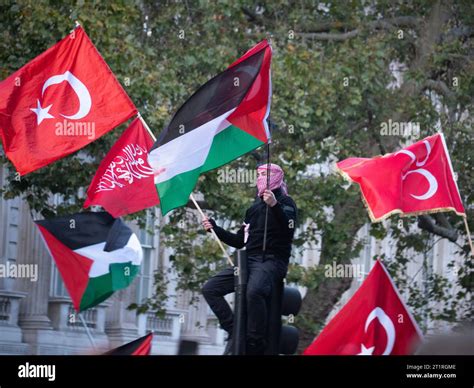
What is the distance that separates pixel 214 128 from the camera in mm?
12633

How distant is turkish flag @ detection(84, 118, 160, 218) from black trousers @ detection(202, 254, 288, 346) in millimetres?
1848

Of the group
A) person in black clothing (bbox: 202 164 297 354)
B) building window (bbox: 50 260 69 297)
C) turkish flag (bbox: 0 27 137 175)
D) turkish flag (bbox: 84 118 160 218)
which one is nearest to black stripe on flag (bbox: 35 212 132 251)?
turkish flag (bbox: 84 118 160 218)

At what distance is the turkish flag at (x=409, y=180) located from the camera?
14281 millimetres

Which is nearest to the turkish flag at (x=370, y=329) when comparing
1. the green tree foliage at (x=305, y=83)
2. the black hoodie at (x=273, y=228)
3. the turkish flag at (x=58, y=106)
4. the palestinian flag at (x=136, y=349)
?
the black hoodie at (x=273, y=228)

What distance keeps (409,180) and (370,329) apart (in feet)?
11.6

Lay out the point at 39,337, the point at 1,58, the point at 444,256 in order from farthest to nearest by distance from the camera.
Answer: the point at 444,256, the point at 39,337, the point at 1,58

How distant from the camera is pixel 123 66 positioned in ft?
68.1

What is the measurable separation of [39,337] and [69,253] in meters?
14.3

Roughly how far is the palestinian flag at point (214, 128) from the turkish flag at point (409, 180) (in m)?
1.84

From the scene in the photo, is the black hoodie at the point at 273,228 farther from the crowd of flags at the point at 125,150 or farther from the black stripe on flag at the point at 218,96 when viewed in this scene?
the black stripe on flag at the point at 218,96

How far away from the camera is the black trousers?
37.5ft
